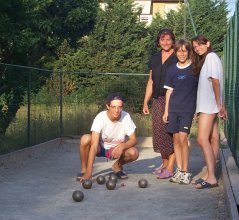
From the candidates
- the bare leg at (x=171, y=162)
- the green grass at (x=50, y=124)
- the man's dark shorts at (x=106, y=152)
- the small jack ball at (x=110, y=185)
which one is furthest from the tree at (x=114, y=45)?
the small jack ball at (x=110, y=185)

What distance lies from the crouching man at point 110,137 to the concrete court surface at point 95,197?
1.26 feet

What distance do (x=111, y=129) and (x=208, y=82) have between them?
156cm

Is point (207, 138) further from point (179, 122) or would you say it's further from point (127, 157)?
point (127, 157)

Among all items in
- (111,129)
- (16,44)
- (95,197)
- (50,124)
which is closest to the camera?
(95,197)

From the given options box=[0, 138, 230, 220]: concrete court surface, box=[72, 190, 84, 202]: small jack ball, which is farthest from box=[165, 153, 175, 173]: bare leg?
box=[72, 190, 84, 202]: small jack ball

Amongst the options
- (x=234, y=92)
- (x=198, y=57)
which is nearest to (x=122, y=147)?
(x=198, y=57)

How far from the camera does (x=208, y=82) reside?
702cm

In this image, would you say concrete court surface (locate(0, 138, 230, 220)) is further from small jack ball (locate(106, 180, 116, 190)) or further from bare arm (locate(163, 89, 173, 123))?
bare arm (locate(163, 89, 173, 123))

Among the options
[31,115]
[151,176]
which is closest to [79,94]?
[31,115]

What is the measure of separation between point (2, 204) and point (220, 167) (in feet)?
11.2

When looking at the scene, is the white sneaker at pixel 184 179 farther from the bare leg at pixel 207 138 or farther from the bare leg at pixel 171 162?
the bare leg at pixel 171 162

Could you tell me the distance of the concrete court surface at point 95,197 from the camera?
19.6 feet

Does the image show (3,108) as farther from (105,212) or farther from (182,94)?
(105,212)

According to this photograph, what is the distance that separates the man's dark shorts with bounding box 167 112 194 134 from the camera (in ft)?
24.6
